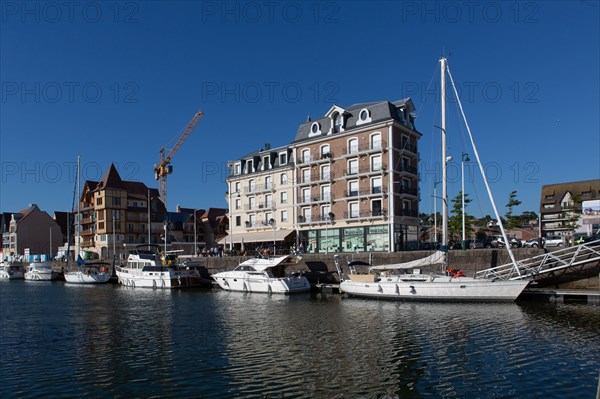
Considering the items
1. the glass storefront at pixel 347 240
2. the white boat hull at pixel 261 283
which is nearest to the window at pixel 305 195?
the glass storefront at pixel 347 240

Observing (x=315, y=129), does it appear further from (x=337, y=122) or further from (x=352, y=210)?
(x=352, y=210)

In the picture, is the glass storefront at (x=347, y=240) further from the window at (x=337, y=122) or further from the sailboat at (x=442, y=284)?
the sailboat at (x=442, y=284)

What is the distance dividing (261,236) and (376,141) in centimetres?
2155

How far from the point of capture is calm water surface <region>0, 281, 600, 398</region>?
589 inches

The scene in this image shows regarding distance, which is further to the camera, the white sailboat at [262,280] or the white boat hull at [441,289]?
the white sailboat at [262,280]

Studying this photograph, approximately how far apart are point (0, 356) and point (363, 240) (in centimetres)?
4353

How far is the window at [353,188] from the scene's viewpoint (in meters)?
59.5

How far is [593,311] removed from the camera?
28.2 meters

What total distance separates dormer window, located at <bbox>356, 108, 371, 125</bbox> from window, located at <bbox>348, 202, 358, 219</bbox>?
10.1 m

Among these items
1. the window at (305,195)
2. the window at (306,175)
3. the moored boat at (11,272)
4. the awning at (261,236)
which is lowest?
the moored boat at (11,272)

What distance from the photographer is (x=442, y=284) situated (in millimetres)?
34250

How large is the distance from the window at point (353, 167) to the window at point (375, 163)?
2.39 meters

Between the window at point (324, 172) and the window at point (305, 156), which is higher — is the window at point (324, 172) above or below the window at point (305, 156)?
below

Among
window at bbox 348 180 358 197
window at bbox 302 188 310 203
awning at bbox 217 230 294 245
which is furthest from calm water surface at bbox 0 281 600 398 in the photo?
window at bbox 302 188 310 203
